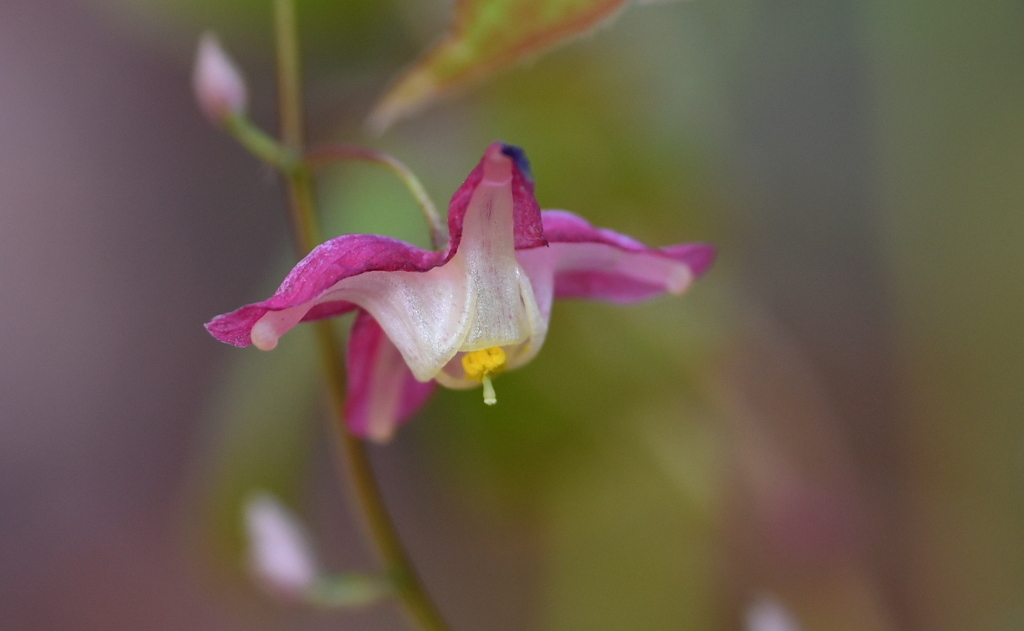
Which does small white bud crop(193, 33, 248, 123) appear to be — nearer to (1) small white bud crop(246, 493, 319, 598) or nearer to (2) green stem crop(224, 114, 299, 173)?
(2) green stem crop(224, 114, 299, 173)

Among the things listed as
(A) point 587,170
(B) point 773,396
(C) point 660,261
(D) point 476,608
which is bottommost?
(D) point 476,608

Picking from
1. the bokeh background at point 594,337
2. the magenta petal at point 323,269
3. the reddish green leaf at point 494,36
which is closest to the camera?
the magenta petal at point 323,269

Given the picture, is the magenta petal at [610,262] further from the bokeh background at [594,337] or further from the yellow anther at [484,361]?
the bokeh background at [594,337]

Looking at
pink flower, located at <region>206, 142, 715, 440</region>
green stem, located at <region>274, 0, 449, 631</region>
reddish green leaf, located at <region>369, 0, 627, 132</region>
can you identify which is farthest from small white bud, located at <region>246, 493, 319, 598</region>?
reddish green leaf, located at <region>369, 0, 627, 132</region>

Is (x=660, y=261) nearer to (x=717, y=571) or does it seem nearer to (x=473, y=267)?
(x=473, y=267)

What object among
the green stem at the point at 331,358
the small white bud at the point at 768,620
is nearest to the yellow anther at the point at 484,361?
the green stem at the point at 331,358

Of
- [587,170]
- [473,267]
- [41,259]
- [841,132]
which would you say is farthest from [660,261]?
[41,259]
